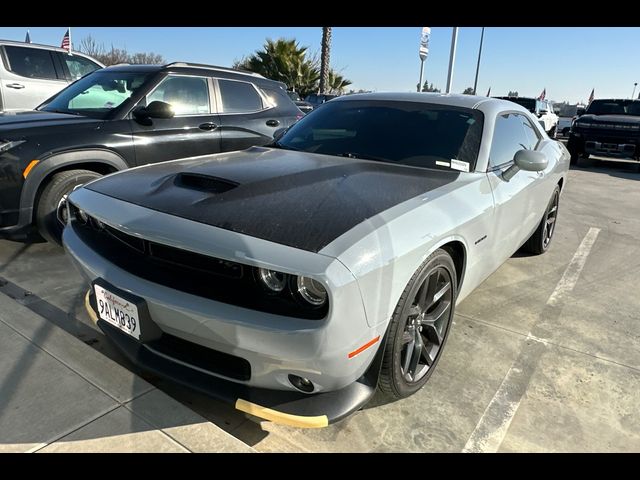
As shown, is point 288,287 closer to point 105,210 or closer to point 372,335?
point 372,335

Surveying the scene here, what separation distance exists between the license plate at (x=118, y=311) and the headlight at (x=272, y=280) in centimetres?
57

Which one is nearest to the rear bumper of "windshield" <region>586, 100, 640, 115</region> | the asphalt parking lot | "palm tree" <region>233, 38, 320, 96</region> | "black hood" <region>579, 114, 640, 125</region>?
the asphalt parking lot

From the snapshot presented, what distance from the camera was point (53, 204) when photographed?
155 inches

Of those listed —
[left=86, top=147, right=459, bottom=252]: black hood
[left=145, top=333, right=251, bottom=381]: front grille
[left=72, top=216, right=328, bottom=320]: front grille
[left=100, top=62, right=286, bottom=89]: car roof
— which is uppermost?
[left=100, top=62, right=286, bottom=89]: car roof

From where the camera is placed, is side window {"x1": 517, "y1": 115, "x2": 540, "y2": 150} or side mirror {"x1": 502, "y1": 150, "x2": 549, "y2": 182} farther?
side window {"x1": 517, "y1": 115, "x2": 540, "y2": 150}

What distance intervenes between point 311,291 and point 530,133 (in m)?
3.35

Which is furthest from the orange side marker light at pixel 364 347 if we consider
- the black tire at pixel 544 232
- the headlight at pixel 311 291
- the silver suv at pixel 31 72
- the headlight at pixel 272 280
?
the silver suv at pixel 31 72

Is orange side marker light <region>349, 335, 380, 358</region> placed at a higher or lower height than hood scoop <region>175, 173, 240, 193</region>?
lower

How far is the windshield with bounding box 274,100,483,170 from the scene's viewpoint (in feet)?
10.0

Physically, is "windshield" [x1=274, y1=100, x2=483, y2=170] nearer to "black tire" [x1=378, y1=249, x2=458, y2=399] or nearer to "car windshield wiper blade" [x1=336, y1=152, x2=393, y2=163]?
"car windshield wiper blade" [x1=336, y1=152, x2=393, y2=163]

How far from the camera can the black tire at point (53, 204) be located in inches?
153

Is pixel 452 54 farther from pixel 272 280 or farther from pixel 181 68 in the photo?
pixel 272 280

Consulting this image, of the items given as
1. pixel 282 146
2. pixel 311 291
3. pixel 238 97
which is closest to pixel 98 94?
pixel 238 97

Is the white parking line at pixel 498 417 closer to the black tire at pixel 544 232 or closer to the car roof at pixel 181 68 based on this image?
the black tire at pixel 544 232
